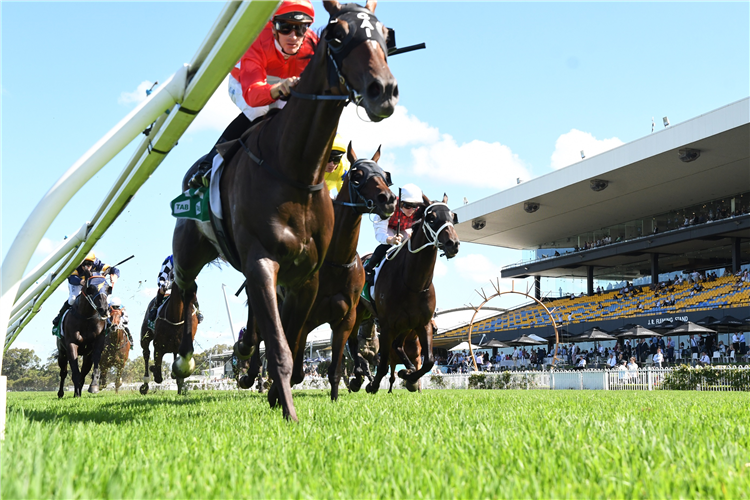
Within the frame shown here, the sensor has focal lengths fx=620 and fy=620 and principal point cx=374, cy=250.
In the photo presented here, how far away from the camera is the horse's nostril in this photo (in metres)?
3.88

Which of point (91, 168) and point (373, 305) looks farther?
point (373, 305)

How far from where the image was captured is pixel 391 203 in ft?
22.9

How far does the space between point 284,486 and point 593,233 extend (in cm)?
5625

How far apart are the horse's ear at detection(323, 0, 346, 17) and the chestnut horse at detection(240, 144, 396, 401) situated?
272cm

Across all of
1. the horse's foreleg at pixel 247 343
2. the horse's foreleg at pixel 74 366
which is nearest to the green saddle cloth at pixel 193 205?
the horse's foreleg at pixel 247 343

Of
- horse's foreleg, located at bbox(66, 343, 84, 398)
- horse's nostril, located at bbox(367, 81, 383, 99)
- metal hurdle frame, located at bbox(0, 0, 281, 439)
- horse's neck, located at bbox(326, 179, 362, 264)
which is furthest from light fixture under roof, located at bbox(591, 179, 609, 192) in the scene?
metal hurdle frame, located at bbox(0, 0, 281, 439)

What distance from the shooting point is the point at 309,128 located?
185 inches

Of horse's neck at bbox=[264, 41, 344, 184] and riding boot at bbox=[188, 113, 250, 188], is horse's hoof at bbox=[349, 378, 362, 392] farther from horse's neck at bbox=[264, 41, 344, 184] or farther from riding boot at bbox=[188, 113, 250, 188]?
horse's neck at bbox=[264, 41, 344, 184]

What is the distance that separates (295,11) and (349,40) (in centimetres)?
160

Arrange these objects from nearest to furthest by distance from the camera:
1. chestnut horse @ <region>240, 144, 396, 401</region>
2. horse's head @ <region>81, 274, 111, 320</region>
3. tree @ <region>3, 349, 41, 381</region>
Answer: chestnut horse @ <region>240, 144, 396, 401</region>, horse's head @ <region>81, 274, 111, 320</region>, tree @ <region>3, 349, 41, 381</region>

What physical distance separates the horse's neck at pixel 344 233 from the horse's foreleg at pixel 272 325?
2.98m

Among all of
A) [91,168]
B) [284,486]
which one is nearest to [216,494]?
[284,486]

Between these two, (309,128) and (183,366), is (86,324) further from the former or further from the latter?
(309,128)

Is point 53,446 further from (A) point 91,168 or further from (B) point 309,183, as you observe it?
(B) point 309,183
